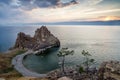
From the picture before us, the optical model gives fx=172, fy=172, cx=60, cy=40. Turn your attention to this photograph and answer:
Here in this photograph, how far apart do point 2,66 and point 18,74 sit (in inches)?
873

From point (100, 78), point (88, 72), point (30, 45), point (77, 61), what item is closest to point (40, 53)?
point (30, 45)

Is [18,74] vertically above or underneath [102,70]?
underneath

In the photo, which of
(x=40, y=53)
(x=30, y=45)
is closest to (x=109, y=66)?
(x=40, y=53)

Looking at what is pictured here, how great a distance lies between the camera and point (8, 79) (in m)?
85.9

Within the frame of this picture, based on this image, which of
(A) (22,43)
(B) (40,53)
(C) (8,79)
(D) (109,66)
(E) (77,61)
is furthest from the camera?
(A) (22,43)

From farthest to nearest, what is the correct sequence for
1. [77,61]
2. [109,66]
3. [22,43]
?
[22,43] → [77,61] → [109,66]

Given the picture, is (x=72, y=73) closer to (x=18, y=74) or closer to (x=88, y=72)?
(x=88, y=72)

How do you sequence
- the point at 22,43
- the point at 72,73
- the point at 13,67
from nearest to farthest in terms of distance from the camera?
the point at 72,73 < the point at 13,67 < the point at 22,43

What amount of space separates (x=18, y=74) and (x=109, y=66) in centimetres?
5444

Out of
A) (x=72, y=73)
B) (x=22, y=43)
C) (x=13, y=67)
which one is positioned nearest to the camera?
(x=72, y=73)

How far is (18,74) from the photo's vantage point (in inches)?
3999

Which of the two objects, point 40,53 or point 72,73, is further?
point 40,53

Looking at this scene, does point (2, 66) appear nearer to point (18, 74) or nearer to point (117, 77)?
point (18, 74)

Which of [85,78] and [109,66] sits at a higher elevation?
[109,66]
